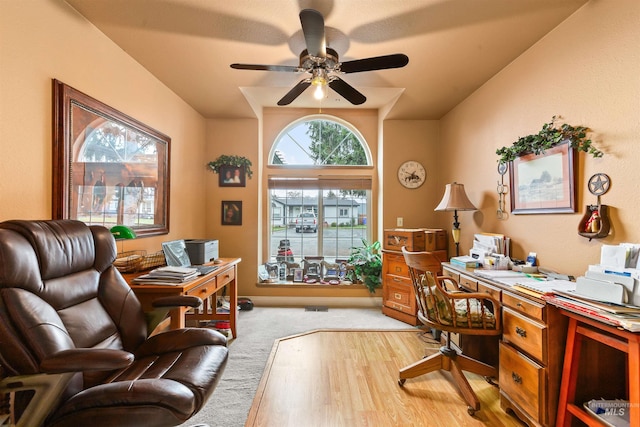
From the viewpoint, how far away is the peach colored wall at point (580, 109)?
1494 millimetres

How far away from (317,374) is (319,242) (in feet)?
6.90

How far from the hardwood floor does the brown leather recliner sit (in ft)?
2.17

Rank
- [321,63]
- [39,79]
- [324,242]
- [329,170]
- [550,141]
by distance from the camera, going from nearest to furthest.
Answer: [39,79]
[550,141]
[321,63]
[329,170]
[324,242]

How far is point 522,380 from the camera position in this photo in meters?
1.60

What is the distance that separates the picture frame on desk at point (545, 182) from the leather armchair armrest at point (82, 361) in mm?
2557

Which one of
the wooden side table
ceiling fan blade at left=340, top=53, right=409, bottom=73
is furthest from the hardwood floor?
ceiling fan blade at left=340, top=53, right=409, bottom=73

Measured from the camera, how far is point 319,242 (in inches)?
161

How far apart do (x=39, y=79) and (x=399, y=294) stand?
3517 millimetres

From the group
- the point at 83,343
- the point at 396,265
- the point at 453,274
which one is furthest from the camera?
the point at 396,265

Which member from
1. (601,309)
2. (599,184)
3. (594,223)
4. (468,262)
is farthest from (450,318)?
(599,184)

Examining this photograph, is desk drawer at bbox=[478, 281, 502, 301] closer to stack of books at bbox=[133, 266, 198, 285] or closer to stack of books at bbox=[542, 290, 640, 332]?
stack of books at bbox=[542, 290, 640, 332]

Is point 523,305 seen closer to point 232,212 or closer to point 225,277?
point 225,277

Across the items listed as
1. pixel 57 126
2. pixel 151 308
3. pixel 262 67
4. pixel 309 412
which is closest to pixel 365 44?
pixel 262 67

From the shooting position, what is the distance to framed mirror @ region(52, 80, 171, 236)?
167 centimetres
